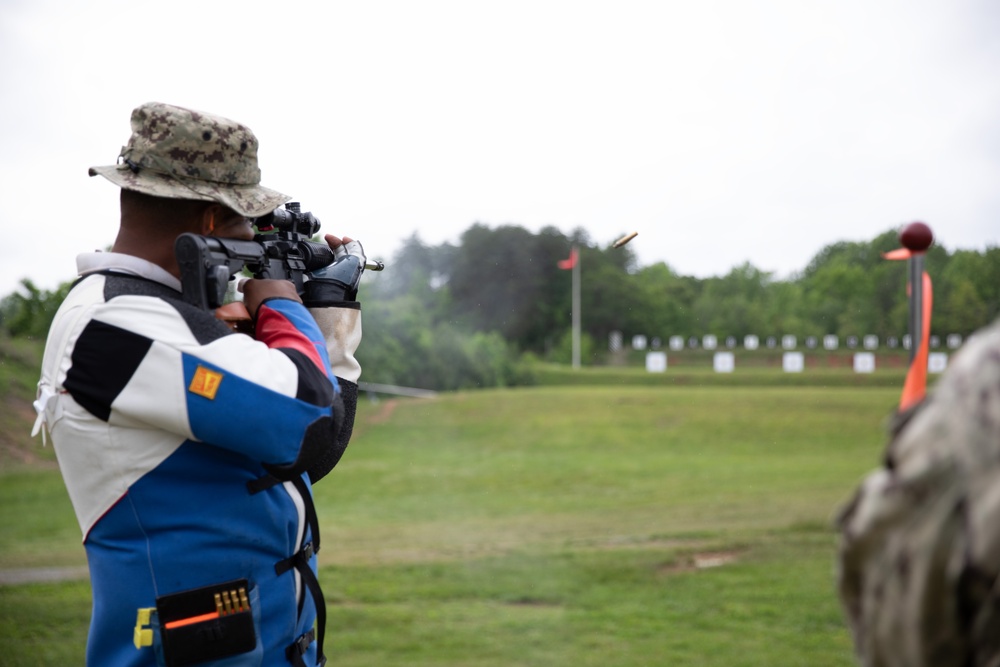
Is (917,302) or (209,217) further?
(209,217)

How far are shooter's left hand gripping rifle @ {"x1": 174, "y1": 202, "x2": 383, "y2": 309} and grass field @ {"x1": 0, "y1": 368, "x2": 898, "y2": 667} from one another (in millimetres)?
3630

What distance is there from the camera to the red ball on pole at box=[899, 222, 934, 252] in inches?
45.3

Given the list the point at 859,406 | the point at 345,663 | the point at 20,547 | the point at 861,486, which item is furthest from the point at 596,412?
the point at 861,486

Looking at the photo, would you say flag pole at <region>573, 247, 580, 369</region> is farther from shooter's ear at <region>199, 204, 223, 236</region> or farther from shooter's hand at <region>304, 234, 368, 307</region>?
shooter's ear at <region>199, 204, 223, 236</region>

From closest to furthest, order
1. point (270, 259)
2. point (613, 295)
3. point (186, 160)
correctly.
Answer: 1. point (186, 160)
2. point (270, 259)
3. point (613, 295)

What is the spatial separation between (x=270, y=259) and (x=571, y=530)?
7.76 meters

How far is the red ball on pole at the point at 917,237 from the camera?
3.77 ft

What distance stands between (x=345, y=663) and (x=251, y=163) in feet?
12.8

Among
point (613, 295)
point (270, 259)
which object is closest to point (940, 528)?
point (270, 259)

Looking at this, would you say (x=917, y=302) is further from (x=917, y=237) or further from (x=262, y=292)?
(x=262, y=292)

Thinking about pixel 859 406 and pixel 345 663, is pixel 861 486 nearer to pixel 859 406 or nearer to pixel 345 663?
pixel 345 663

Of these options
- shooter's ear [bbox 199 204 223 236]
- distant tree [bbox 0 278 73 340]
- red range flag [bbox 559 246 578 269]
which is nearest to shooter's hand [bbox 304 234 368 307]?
shooter's ear [bbox 199 204 223 236]

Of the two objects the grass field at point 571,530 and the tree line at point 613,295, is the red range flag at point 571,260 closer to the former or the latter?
the tree line at point 613,295

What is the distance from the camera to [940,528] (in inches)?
30.3
